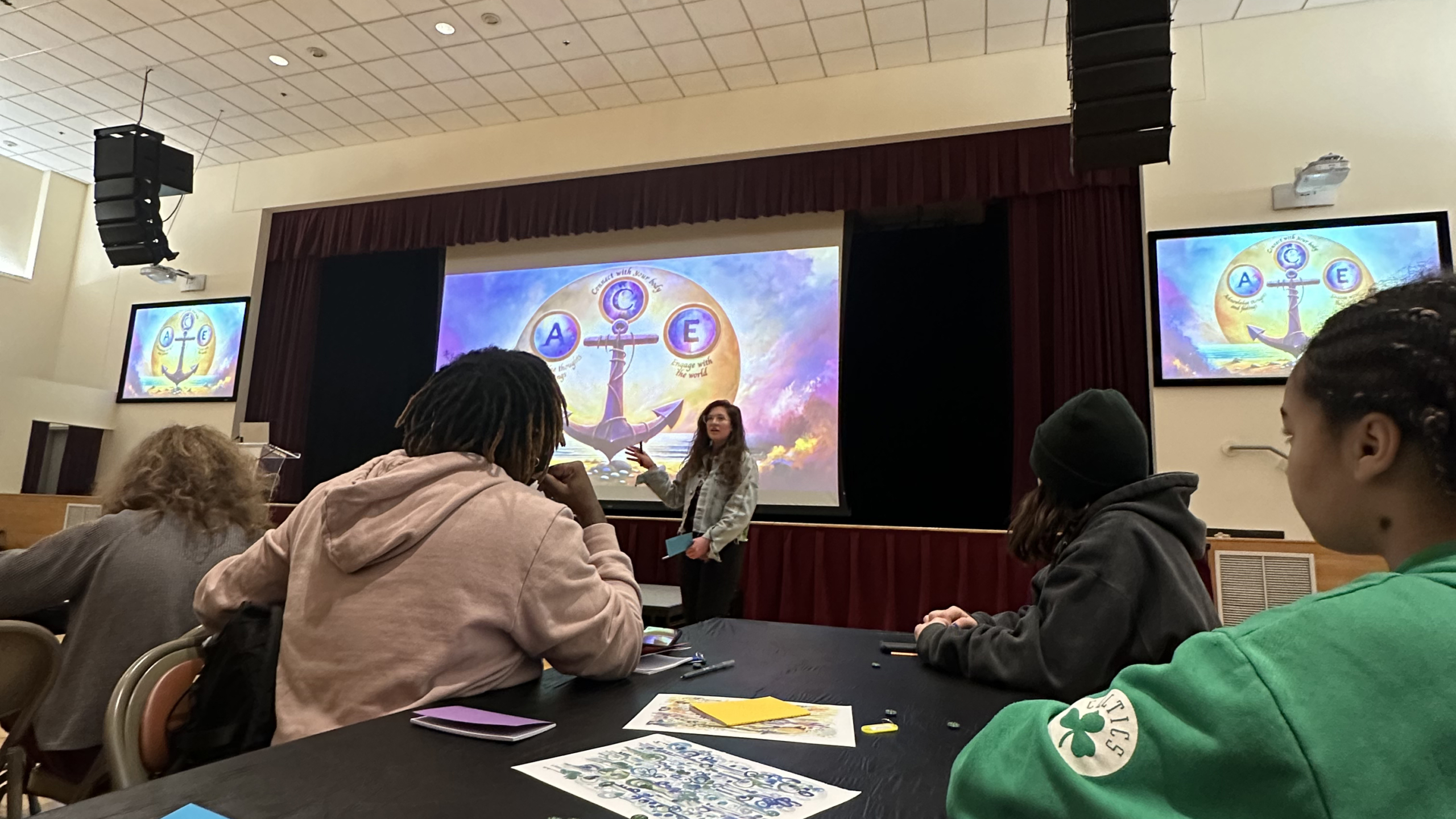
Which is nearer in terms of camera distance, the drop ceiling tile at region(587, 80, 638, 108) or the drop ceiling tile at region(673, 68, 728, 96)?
the drop ceiling tile at region(673, 68, 728, 96)

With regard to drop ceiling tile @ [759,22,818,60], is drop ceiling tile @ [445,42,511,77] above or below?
below

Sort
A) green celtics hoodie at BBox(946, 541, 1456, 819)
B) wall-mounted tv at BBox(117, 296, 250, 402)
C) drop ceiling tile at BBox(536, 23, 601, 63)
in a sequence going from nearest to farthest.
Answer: green celtics hoodie at BBox(946, 541, 1456, 819), drop ceiling tile at BBox(536, 23, 601, 63), wall-mounted tv at BBox(117, 296, 250, 402)

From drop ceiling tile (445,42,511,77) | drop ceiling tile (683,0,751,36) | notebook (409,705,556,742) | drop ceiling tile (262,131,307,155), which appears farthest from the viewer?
drop ceiling tile (262,131,307,155)

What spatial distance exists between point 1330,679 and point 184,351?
23.6 feet

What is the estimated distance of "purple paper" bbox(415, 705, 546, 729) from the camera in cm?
85

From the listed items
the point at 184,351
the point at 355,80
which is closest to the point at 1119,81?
the point at 355,80

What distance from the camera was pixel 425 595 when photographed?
101 centimetres

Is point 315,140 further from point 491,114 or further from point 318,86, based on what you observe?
point 491,114

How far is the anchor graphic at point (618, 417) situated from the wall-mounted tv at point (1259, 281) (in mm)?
2768

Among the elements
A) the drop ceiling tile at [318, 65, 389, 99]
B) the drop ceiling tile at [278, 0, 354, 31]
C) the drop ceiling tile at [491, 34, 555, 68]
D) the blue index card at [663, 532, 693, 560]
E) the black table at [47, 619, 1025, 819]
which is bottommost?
the black table at [47, 619, 1025, 819]

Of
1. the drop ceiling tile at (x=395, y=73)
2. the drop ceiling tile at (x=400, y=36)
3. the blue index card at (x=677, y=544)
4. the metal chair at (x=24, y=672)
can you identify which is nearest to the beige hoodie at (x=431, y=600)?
the metal chair at (x=24, y=672)

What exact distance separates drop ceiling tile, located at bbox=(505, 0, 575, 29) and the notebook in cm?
399

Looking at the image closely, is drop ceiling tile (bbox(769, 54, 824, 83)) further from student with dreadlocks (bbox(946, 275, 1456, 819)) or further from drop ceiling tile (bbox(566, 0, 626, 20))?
student with dreadlocks (bbox(946, 275, 1456, 819))

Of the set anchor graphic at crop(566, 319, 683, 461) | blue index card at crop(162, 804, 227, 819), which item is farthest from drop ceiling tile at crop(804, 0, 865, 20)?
blue index card at crop(162, 804, 227, 819)
